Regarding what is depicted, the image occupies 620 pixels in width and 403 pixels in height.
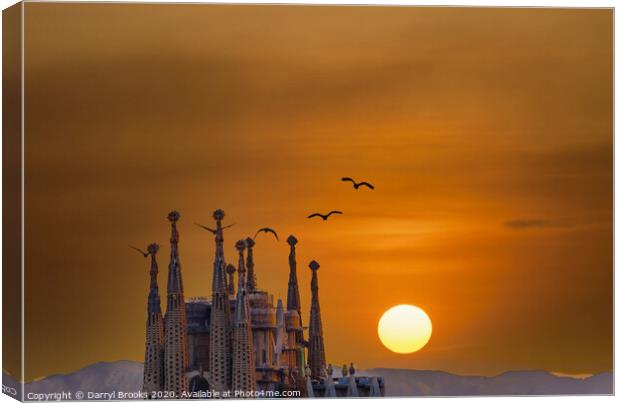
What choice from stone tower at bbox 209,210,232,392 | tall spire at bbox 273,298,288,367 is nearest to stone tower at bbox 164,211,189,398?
stone tower at bbox 209,210,232,392

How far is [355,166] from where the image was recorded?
2373 centimetres

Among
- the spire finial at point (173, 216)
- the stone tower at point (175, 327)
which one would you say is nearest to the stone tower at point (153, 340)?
the stone tower at point (175, 327)

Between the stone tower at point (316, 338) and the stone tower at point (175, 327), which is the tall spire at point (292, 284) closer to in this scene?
the stone tower at point (316, 338)

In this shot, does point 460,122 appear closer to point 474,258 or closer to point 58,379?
point 474,258

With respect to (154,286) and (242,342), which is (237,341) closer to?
(242,342)

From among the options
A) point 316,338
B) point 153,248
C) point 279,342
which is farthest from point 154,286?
point 316,338

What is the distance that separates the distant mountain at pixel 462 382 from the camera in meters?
23.4

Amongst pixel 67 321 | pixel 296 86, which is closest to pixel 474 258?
pixel 296 86

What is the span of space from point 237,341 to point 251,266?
1.17 meters

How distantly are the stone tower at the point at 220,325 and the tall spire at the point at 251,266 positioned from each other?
0.35 metres

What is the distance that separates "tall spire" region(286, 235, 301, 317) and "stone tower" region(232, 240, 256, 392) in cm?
66

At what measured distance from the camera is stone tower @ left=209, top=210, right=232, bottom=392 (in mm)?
23828

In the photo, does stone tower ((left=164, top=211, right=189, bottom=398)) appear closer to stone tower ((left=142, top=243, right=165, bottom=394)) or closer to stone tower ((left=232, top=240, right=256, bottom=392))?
stone tower ((left=142, top=243, right=165, bottom=394))

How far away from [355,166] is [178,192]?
245 cm
